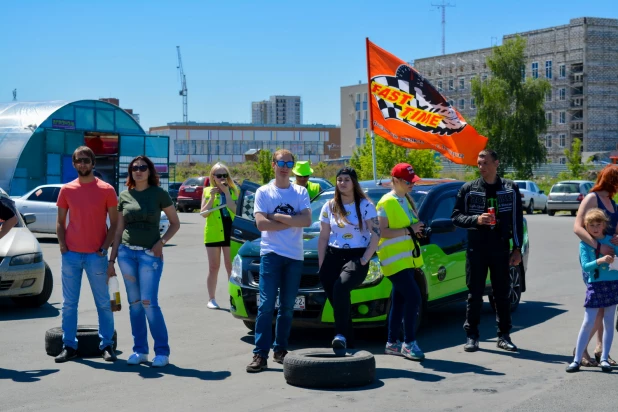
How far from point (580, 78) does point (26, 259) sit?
10737 cm

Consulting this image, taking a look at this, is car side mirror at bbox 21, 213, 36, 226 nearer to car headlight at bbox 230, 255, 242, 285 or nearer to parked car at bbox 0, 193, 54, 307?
parked car at bbox 0, 193, 54, 307

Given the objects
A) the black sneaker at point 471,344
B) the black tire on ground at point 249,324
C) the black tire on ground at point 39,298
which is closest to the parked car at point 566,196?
the black tire on ground at point 39,298

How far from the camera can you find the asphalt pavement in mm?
6629

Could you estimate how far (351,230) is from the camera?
8055mm

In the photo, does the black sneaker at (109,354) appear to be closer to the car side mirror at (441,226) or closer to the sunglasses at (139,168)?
the sunglasses at (139,168)

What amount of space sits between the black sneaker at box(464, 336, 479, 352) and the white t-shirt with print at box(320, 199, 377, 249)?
1.64m

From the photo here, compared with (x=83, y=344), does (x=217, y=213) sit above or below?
above

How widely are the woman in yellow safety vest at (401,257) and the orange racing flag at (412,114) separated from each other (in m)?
6.83

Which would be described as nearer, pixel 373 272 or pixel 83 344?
pixel 83 344

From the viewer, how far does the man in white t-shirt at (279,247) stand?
7.90 meters

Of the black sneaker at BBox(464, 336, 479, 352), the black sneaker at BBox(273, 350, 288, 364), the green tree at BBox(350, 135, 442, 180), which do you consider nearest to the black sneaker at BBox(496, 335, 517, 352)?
the black sneaker at BBox(464, 336, 479, 352)

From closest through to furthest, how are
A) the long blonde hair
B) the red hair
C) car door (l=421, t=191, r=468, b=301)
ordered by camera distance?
the red hair < car door (l=421, t=191, r=468, b=301) < the long blonde hair

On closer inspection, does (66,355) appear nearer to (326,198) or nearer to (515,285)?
(326,198)

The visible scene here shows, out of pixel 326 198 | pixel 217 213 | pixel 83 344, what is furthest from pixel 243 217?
pixel 83 344
